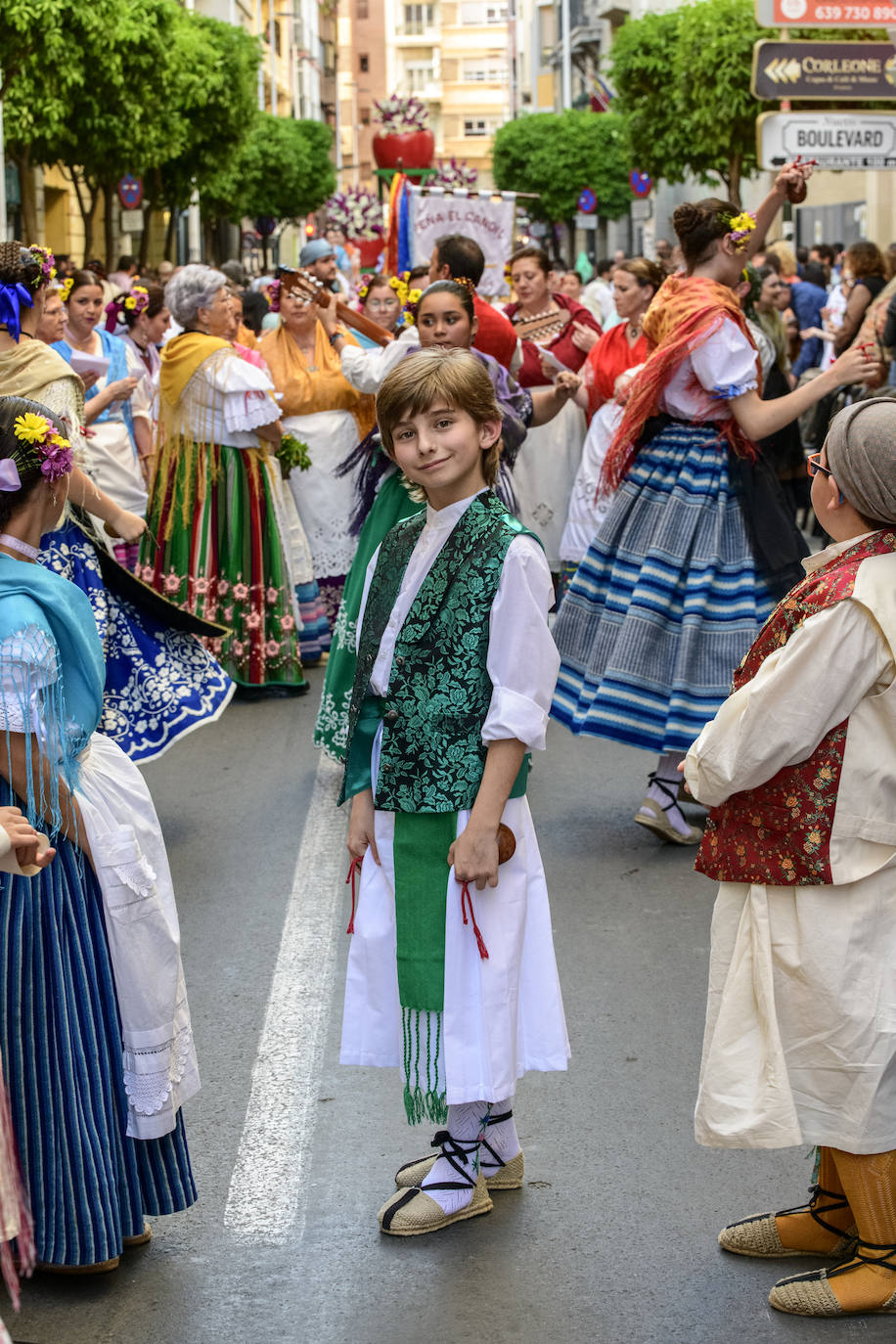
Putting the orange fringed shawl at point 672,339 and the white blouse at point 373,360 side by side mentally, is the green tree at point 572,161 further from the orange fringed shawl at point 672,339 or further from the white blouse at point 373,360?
the orange fringed shawl at point 672,339

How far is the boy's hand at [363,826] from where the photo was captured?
133 inches

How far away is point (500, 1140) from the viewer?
357cm

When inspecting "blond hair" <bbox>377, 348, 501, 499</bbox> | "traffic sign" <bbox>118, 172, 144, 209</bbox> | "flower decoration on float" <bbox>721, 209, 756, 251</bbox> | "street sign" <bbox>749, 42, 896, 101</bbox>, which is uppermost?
"traffic sign" <bbox>118, 172, 144, 209</bbox>

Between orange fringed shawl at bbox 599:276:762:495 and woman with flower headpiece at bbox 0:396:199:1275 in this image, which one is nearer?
woman with flower headpiece at bbox 0:396:199:1275

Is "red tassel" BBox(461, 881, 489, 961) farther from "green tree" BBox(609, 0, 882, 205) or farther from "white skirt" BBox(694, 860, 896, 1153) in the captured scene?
"green tree" BBox(609, 0, 882, 205)

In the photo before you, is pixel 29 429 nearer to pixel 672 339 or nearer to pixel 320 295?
pixel 672 339

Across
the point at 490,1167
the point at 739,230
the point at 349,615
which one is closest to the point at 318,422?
the point at 349,615

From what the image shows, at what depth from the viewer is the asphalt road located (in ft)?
10.4

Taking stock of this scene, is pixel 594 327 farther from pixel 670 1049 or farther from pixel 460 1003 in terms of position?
pixel 460 1003

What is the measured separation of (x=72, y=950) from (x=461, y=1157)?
88 cm

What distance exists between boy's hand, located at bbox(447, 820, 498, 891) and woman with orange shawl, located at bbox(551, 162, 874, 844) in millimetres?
2733

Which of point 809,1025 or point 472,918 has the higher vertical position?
point 472,918

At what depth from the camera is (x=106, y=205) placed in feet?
101

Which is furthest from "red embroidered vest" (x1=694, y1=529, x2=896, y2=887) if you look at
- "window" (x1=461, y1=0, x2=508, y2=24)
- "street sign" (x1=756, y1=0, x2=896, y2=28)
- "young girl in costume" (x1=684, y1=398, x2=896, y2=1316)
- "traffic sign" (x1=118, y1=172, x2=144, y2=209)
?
"window" (x1=461, y1=0, x2=508, y2=24)
